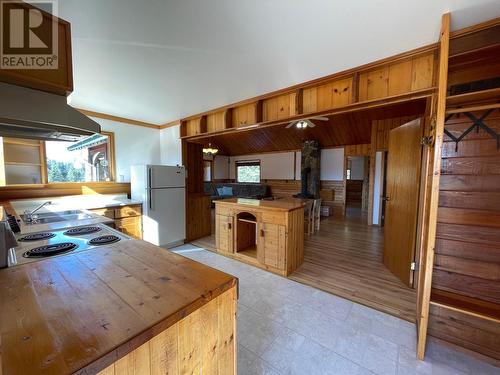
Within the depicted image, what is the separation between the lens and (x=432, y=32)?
1.64 m

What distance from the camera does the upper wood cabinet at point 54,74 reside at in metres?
1.06

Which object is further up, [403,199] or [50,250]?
[403,199]

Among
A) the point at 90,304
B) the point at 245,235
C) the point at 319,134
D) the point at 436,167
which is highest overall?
the point at 319,134

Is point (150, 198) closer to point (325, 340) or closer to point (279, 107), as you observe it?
point (279, 107)

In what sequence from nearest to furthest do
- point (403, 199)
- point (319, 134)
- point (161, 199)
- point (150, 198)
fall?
1. point (403, 199)
2. point (150, 198)
3. point (161, 199)
4. point (319, 134)

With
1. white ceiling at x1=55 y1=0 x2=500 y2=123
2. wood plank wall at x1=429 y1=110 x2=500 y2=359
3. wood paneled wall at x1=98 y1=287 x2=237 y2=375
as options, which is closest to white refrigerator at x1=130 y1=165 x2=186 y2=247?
white ceiling at x1=55 y1=0 x2=500 y2=123

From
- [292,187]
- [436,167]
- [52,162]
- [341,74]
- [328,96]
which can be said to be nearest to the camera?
[436,167]

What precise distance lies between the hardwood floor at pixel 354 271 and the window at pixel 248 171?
204 inches

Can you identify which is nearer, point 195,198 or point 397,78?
point 397,78

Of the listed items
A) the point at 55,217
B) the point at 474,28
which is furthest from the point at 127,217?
the point at 474,28

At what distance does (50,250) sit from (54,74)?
1066 millimetres

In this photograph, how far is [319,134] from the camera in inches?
278

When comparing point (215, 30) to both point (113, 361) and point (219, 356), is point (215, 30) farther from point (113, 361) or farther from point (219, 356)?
point (219, 356)

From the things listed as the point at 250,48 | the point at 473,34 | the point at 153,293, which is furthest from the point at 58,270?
the point at 473,34
